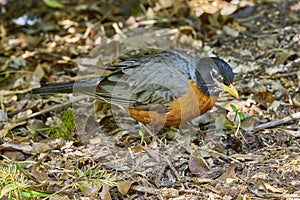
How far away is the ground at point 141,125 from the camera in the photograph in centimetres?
450

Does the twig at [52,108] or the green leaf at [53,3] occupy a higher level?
the green leaf at [53,3]

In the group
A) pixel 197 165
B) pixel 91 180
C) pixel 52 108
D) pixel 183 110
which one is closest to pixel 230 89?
pixel 183 110

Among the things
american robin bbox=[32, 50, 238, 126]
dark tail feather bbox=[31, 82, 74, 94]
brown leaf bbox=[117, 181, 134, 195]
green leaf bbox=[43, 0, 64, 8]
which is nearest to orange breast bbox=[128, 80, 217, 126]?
american robin bbox=[32, 50, 238, 126]

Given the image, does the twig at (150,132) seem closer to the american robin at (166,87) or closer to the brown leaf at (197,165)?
the american robin at (166,87)

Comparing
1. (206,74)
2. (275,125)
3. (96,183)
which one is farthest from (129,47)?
(96,183)

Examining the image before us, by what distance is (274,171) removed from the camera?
4523 millimetres

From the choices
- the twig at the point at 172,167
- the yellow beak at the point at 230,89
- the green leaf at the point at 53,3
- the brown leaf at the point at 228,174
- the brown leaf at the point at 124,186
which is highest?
the green leaf at the point at 53,3

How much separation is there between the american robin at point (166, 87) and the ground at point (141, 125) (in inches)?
9.6

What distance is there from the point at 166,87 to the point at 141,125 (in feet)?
1.60

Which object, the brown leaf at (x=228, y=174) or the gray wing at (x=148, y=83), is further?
the gray wing at (x=148, y=83)

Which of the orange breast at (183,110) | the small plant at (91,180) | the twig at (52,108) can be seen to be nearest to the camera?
the small plant at (91,180)

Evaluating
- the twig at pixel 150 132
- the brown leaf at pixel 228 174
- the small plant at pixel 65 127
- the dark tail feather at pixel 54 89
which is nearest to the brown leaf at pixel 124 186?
the brown leaf at pixel 228 174

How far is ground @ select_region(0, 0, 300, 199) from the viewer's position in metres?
4.50

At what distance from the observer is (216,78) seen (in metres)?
5.27
